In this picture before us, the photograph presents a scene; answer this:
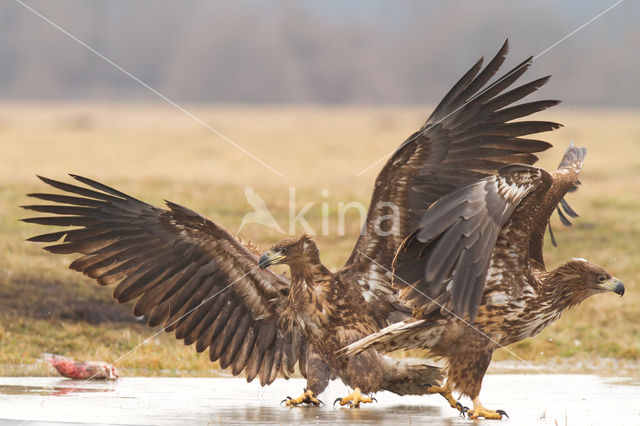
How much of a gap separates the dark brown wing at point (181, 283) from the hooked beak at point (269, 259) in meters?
0.79

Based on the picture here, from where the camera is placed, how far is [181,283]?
917 cm

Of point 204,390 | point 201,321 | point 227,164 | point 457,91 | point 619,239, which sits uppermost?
point 227,164

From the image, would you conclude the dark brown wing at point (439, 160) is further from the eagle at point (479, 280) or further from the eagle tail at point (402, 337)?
the eagle tail at point (402, 337)

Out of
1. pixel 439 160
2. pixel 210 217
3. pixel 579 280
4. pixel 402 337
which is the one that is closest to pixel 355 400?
pixel 402 337

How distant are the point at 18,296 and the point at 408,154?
6625mm

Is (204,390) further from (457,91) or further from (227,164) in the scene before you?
(227,164)

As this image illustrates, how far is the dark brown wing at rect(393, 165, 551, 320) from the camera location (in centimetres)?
725

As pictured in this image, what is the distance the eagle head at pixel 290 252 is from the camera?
8.30 metres

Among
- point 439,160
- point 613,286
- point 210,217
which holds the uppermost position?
point 210,217

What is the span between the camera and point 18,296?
42.1 feet

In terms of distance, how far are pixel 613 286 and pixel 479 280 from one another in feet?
4.15

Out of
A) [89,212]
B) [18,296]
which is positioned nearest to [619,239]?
[18,296]

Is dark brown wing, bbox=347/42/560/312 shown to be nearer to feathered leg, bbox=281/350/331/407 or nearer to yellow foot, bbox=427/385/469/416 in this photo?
feathered leg, bbox=281/350/331/407

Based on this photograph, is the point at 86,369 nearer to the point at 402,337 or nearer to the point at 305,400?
the point at 305,400
